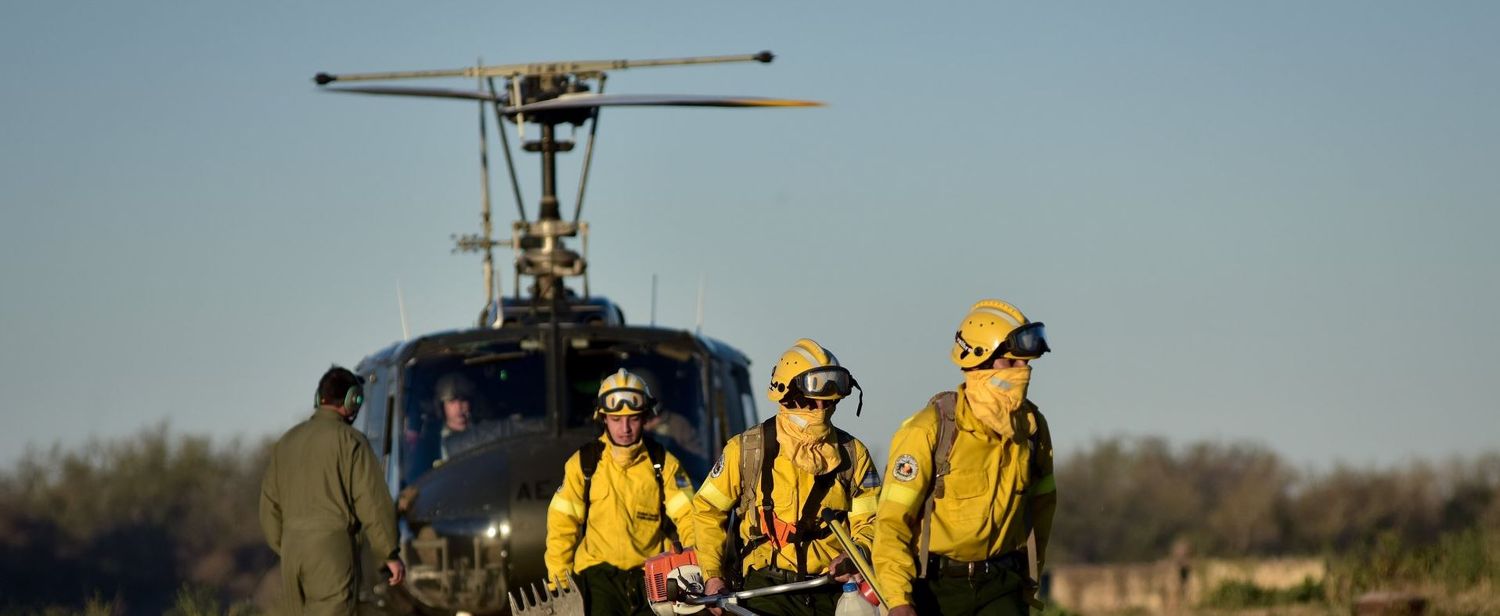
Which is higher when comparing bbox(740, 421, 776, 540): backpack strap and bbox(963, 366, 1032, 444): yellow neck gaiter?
bbox(963, 366, 1032, 444): yellow neck gaiter

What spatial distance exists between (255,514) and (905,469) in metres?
25.8

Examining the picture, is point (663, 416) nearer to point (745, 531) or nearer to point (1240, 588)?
point (745, 531)

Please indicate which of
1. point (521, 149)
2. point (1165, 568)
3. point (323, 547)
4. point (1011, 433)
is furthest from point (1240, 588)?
point (1011, 433)

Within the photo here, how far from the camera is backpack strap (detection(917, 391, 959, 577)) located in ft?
30.7

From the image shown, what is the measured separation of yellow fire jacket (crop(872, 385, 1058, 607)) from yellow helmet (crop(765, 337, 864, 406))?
1.44 m

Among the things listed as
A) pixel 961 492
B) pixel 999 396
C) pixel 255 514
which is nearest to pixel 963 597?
pixel 961 492

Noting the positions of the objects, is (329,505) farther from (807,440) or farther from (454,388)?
(454,388)

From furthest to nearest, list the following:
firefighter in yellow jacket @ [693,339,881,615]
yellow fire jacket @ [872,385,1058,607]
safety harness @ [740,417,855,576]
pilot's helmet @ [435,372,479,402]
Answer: pilot's helmet @ [435,372,479,402]
safety harness @ [740,417,855,576]
firefighter in yellow jacket @ [693,339,881,615]
yellow fire jacket @ [872,385,1058,607]

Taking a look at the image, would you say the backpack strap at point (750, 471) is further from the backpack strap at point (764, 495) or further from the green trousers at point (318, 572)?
the green trousers at point (318, 572)

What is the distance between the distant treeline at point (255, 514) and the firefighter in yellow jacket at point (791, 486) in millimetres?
16208

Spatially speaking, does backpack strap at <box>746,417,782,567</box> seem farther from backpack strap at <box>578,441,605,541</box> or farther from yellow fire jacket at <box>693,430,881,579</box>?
backpack strap at <box>578,441,605,541</box>

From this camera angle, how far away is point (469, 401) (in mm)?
17328

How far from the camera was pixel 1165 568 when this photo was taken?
29.0m

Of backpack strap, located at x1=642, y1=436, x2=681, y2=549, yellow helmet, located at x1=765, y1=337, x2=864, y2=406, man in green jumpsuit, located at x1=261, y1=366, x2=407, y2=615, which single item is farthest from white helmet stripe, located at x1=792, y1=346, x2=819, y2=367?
man in green jumpsuit, located at x1=261, y1=366, x2=407, y2=615
